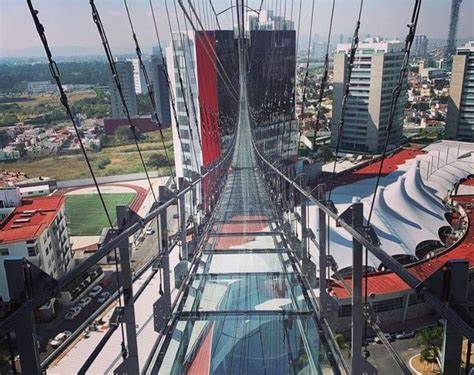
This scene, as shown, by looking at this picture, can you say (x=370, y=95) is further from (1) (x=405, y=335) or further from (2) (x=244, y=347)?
(2) (x=244, y=347)

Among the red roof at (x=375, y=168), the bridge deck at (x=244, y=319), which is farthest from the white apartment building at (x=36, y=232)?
the red roof at (x=375, y=168)

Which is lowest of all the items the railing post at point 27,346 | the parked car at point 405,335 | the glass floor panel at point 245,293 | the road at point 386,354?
the parked car at point 405,335

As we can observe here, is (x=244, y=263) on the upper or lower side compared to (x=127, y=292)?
lower

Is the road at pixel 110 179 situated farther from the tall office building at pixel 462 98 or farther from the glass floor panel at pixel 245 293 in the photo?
the glass floor panel at pixel 245 293

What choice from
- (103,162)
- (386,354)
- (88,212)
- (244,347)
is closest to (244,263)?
(244,347)

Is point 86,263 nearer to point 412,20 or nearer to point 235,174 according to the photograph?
point 412,20

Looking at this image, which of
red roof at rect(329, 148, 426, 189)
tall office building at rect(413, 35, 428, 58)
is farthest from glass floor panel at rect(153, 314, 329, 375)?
red roof at rect(329, 148, 426, 189)

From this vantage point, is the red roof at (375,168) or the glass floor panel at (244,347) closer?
the glass floor panel at (244,347)
